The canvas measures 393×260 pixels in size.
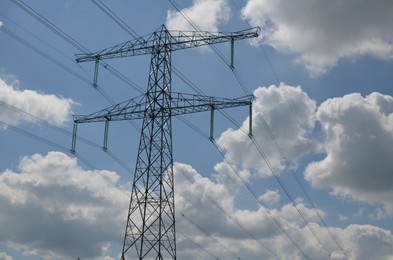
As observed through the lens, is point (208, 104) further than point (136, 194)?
Yes

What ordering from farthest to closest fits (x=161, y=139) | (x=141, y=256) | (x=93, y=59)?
(x=93, y=59), (x=161, y=139), (x=141, y=256)

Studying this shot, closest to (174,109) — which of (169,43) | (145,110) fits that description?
(145,110)

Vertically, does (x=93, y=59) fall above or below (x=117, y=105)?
above

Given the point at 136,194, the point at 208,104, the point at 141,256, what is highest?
the point at 208,104

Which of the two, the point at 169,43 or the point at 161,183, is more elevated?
the point at 169,43

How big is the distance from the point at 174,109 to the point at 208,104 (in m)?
3.07

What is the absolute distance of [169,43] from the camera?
5384 centimetres

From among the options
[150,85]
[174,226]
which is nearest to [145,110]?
[150,85]

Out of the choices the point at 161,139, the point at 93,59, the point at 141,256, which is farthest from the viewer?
the point at 93,59

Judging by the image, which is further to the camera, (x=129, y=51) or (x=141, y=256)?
(x=129, y=51)

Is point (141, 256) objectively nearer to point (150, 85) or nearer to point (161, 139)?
point (161, 139)

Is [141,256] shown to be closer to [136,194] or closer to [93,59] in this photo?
[136,194]

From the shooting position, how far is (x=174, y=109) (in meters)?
52.2

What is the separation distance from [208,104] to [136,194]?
33.8 feet
